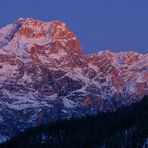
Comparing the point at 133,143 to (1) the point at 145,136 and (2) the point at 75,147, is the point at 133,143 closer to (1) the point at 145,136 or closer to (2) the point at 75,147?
(1) the point at 145,136

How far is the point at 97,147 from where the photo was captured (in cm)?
18850

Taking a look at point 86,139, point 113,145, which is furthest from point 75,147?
point 113,145

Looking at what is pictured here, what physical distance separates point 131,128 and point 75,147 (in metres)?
15.3

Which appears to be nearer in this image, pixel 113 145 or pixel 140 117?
pixel 113 145

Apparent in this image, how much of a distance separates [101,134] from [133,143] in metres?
19.9

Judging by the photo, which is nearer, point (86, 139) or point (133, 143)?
point (133, 143)

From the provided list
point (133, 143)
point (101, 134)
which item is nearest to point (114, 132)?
point (101, 134)

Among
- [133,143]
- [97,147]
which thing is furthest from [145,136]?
[97,147]

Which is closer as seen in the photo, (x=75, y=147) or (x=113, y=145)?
(x=113, y=145)

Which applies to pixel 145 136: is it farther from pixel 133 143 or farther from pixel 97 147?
pixel 97 147

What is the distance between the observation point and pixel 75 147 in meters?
198

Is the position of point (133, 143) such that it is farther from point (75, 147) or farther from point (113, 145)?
point (75, 147)

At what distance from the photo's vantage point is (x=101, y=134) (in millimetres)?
197875

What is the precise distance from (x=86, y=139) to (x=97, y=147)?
10.8 meters
